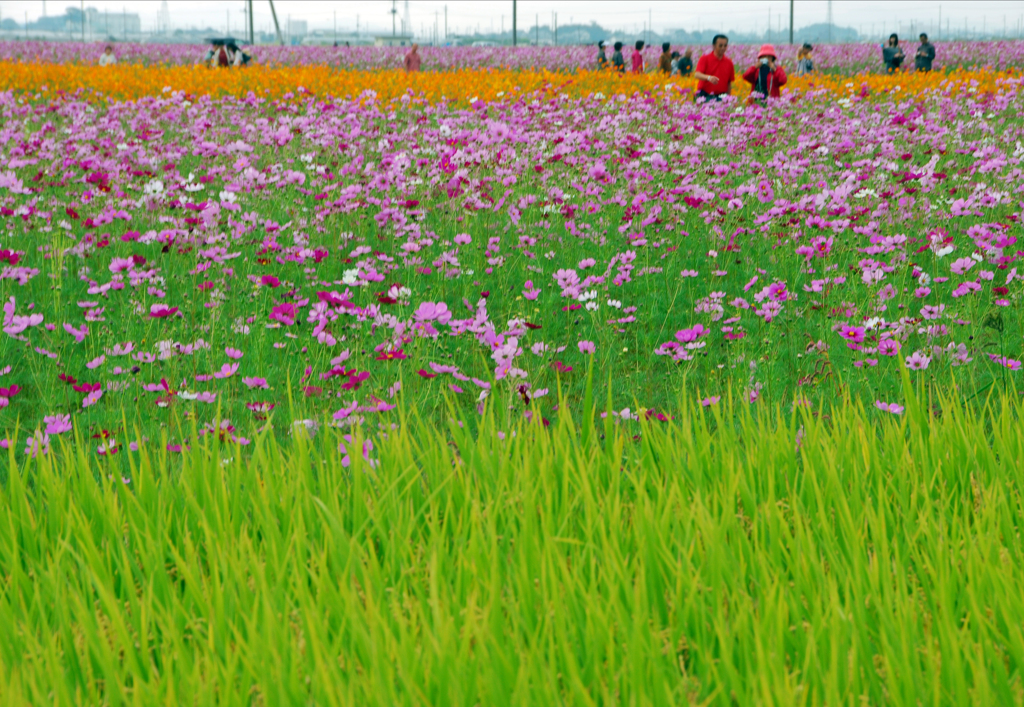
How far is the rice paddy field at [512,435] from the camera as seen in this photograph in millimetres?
1694

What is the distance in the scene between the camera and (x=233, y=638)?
6.12ft

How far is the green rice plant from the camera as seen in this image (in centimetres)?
161

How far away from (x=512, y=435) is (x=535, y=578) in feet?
2.29

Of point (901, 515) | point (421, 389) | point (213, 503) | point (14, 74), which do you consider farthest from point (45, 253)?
point (14, 74)

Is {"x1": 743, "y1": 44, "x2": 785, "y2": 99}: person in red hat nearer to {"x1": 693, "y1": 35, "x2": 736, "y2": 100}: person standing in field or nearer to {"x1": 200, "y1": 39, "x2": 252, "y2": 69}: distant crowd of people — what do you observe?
{"x1": 693, "y1": 35, "x2": 736, "y2": 100}: person standing in field

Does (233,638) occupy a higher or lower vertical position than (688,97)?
lower

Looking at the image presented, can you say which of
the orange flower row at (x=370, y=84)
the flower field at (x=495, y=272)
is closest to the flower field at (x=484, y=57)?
the orange flower row at (x=370, y=84)

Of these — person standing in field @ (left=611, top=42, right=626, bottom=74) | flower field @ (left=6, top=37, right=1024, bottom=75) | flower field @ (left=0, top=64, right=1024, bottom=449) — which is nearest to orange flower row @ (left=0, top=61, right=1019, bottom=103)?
person standing in field @ (left=611, top=42, right=626, bottom=74)

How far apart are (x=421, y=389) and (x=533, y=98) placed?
8594 millimetres

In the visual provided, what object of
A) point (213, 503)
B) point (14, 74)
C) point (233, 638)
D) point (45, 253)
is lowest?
point (233, 638)

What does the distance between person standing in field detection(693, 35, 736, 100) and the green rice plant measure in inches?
425

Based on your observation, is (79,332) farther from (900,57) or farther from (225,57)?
(900,57)

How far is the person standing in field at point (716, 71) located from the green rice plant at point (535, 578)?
1080cm

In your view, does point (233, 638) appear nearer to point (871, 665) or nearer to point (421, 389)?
point (871, 665)
